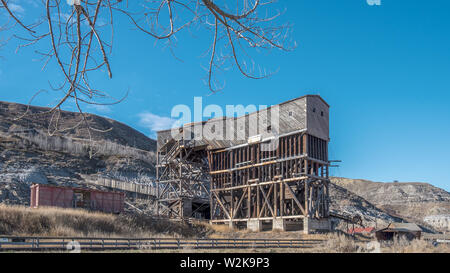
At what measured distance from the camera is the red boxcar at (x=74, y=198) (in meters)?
35.3

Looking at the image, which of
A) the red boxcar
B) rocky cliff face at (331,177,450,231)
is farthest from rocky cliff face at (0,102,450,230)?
the red boxcar

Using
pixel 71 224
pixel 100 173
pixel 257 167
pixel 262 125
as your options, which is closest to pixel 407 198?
pixel 100 173

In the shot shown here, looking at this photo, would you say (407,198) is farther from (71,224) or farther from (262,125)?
(71,224)

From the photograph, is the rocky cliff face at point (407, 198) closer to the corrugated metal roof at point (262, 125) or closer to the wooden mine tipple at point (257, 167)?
the wooden mine tipple at point (257, 167)

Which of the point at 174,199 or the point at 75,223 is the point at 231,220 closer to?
the point at 174,199

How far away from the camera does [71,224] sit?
29.3 meters

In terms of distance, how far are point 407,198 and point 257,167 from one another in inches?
2902

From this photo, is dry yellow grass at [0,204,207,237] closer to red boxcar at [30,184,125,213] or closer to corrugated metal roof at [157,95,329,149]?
red boxcar at [30,184,125,213]

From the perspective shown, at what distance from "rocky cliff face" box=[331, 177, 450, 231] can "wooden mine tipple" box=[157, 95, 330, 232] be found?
52295 millimetres

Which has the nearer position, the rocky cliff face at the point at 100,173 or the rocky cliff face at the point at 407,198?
the rocky cliff face at the point at 100,173

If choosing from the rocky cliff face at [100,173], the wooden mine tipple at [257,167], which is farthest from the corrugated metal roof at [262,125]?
the rocky cliff face at [100,173]

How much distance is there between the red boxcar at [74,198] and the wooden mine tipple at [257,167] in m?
6.56

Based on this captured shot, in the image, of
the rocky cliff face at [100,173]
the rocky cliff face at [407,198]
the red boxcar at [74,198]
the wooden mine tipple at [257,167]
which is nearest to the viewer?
the red boxcar at [74,198]
